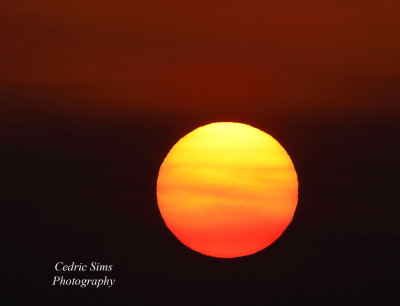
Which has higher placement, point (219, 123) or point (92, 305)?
point (219, 123)

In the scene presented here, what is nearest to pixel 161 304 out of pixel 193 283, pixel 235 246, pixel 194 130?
pixel 193 283

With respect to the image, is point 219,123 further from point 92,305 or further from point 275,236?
point 92,305

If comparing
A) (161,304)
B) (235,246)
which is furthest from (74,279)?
(235,246)

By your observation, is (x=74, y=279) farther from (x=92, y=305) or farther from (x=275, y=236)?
(x=275, y=236)

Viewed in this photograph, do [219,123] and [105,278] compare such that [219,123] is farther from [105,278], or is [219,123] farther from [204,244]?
[105,278]

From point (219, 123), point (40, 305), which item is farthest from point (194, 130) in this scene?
point (40, 305)

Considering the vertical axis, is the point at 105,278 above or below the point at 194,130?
below

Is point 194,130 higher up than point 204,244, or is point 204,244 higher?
point 194,130
